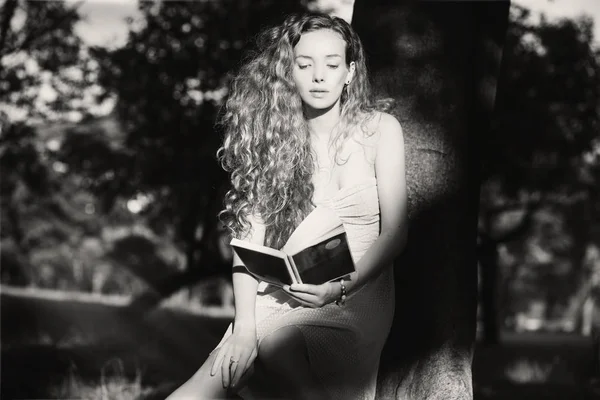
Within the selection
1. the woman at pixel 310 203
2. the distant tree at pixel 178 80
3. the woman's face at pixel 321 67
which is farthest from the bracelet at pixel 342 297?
the distant tree at pixel 178 80

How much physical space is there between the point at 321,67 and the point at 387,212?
0.73 meters

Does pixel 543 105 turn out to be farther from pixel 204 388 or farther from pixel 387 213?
pixel 204 388

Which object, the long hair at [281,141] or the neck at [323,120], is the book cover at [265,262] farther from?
the neck at [323,120]

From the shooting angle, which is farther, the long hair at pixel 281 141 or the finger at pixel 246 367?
the long hair at pixel 281 141

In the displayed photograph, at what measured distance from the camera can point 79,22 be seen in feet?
40.1

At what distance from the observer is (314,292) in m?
3.24

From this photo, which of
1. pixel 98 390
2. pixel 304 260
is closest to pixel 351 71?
pixel 304 260

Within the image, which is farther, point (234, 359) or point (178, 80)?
point (178, 80)

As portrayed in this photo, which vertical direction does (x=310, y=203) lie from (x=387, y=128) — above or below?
below

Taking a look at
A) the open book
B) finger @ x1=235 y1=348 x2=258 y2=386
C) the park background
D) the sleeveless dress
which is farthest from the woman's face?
the park background

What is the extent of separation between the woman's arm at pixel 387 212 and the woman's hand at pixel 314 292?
0.48 feet

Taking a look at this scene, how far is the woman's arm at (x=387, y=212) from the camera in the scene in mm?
3451

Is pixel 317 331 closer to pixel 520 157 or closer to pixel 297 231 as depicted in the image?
pixel 297 231

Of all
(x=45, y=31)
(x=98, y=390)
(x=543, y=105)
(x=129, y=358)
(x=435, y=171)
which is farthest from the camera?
(x=543, y=105)
